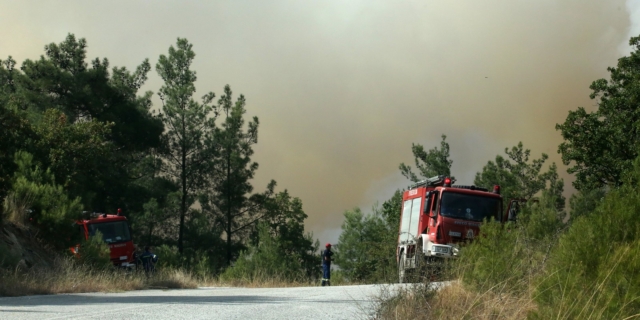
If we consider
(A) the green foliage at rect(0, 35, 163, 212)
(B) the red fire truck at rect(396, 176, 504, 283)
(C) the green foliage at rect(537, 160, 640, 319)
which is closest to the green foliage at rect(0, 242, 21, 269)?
(B) the red fire truck at rect(396, 176, 504, 283)

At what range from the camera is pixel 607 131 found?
39312 millimetres

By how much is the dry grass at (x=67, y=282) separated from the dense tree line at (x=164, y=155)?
15.5 metres

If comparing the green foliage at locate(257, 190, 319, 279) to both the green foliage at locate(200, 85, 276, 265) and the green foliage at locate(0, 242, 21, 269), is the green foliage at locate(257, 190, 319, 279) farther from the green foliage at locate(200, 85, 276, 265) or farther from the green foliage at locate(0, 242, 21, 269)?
the green foliage at locate(0, 242, 21, 269)

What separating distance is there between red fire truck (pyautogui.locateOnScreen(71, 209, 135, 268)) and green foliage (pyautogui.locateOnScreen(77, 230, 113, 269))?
4.43 m

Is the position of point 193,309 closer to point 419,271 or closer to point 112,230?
point 419,271

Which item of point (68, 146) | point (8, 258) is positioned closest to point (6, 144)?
point (8, 258)

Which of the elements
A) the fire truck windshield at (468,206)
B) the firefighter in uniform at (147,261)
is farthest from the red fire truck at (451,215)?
the firefighter in uniform at (147,261)

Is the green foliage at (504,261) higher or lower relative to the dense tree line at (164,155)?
lower

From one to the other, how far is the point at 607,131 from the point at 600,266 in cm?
3351

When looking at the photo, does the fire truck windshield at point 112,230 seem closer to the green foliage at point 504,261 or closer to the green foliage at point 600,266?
the green foliage at point 504,261

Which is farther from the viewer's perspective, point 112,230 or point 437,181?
point 112,230

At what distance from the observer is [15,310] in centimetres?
1248

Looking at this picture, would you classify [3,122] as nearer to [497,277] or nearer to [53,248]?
[53,248]

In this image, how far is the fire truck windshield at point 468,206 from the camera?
78.3 ft
